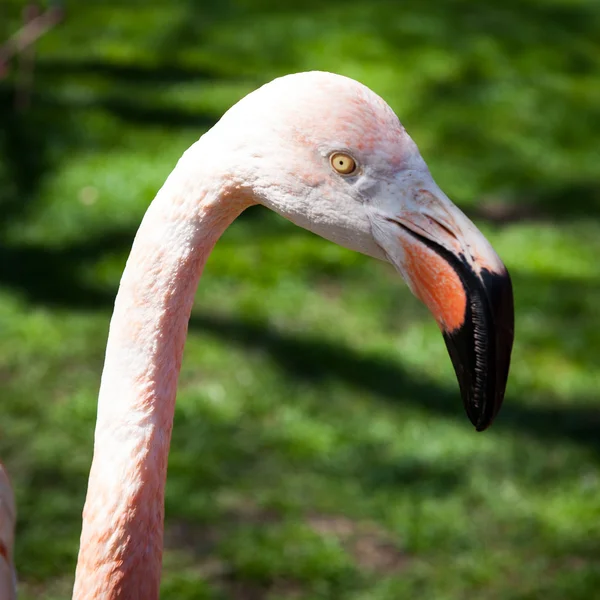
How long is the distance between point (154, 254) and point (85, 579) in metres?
0.63

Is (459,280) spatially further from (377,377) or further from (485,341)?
(377,377)

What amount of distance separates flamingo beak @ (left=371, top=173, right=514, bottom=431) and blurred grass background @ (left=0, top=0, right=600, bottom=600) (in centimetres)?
170

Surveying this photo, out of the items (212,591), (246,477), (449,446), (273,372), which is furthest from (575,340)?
(212,591)

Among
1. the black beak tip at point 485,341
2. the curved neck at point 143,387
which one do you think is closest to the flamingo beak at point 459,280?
the black beak tip at point 485,341

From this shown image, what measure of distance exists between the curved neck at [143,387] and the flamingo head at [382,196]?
133 mm

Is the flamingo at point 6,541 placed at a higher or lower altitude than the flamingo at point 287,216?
lower

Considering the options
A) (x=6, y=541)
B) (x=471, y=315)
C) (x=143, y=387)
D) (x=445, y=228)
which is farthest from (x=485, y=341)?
(x=6, y=541)

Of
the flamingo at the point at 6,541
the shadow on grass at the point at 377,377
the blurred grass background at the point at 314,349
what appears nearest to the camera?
the flamingo at the point at 6,541

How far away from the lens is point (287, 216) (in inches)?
64.2

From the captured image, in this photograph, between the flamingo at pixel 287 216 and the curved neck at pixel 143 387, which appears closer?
the flamingo at pixel 287 216

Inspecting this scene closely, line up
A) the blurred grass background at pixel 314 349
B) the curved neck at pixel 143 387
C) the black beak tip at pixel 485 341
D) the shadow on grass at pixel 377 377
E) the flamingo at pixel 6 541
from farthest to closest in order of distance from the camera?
the shadow on grass at pixel 377 377 → the blurred grass background at pixel 314 349 → the flamingo at pixel 6 541 → the curved neck at pixel 143 387 → the black beak tip at pixel 485 341

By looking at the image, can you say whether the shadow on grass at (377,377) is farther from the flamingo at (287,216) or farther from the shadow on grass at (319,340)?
the flamingo at (287,216)

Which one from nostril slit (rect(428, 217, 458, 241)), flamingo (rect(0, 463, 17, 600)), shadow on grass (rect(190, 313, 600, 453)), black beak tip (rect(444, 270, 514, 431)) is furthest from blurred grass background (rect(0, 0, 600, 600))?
nostril slit (rect(428, 217, 458, 241))

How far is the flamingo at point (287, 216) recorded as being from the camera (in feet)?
4.89
